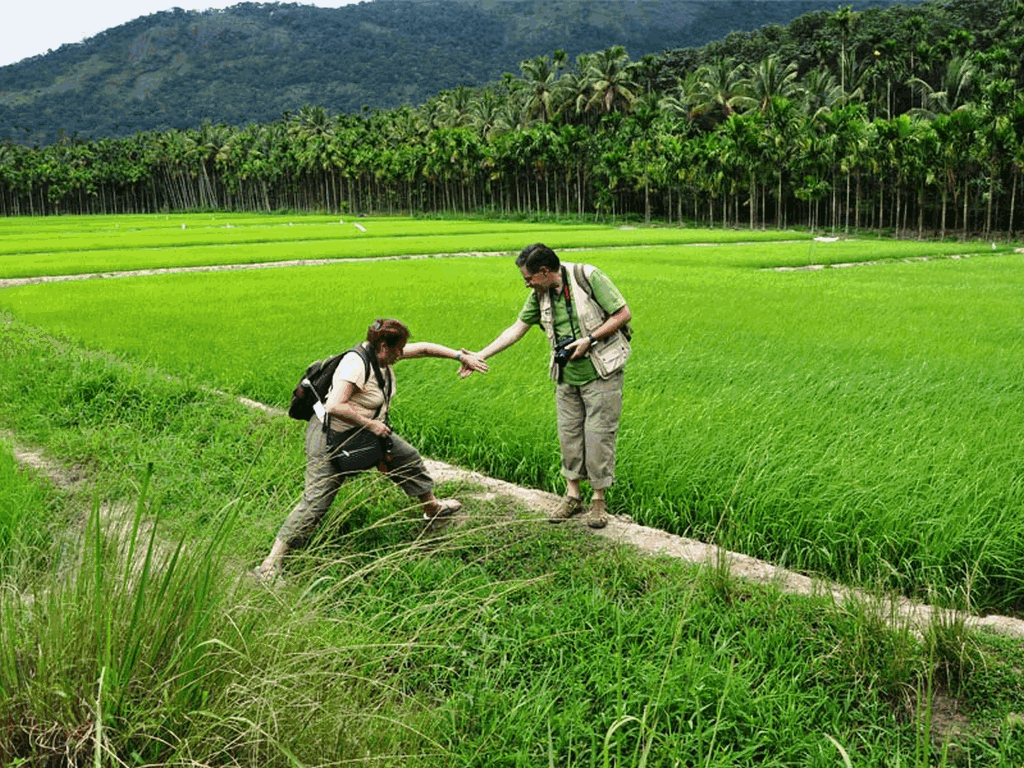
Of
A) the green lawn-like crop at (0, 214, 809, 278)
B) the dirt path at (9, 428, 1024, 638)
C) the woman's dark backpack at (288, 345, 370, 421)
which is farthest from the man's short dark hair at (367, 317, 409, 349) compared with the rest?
the green lawn-like crop at (0, 214, 809, 278)

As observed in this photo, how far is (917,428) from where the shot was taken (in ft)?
20.3

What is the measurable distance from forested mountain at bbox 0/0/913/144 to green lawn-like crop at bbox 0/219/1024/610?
458 feet

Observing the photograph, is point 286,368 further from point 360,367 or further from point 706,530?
point 706,530

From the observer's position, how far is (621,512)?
209 inches

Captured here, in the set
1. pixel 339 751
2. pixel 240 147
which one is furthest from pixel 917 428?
pixel 240 147

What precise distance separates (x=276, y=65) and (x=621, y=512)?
190 m

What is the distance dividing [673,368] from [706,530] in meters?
3.89

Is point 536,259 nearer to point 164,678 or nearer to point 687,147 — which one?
point 164,678

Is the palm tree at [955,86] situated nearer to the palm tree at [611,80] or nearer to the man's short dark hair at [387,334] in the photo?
the palm tree at [611,80]

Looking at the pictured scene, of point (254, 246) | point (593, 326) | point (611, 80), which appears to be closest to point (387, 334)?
point (593, 326)

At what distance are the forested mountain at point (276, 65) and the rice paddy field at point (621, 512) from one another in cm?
14325

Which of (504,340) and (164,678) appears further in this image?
(504,340)

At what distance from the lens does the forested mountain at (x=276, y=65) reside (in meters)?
157

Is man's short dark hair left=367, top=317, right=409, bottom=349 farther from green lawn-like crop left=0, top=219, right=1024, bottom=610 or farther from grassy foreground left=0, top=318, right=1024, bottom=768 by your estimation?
green lawn-like crop left=0, top=219, right=1024, bottom=610
